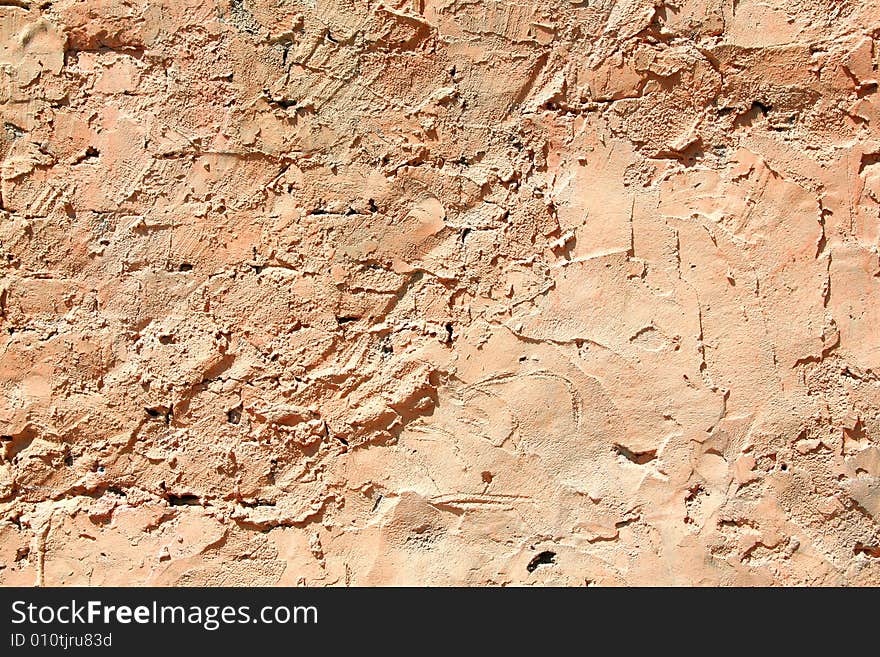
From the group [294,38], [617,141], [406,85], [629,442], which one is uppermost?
[294,38]

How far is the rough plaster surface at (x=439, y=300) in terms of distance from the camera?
1854 mm

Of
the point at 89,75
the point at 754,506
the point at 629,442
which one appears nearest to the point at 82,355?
the point at 89,75

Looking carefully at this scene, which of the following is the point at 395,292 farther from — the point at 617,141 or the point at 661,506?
the point at 661,506

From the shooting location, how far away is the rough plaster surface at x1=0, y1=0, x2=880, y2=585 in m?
1.85

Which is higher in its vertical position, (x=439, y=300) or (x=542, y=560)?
(x=439, y=300)

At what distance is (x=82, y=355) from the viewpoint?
1864 mm

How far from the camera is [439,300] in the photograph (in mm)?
1876

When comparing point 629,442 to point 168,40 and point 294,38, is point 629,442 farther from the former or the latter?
point 168,40

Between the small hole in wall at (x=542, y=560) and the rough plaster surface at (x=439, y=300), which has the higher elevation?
the rough plaster surface at (x=439, y=300)

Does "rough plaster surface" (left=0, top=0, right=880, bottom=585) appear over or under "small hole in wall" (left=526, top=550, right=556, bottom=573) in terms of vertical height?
over

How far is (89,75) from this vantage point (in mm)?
1851

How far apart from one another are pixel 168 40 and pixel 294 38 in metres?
0.28

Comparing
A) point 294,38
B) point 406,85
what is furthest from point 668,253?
point 294,38

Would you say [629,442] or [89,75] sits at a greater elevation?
[89,75]
